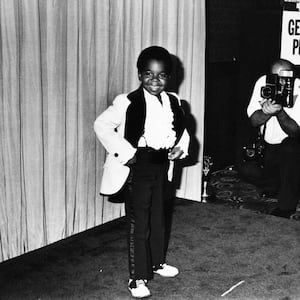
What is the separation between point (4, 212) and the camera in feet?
10.1

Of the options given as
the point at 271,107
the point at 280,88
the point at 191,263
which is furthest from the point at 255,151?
the point at 191,263

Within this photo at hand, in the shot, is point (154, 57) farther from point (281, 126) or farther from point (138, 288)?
point (281, 126)

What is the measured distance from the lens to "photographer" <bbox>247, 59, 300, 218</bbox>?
3982 mm

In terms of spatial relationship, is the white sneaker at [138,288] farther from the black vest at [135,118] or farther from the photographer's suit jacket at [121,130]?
the black vest at [135,118]

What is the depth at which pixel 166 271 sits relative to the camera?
2.99 meters

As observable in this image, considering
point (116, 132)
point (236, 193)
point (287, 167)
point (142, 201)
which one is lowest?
point (236, 193)

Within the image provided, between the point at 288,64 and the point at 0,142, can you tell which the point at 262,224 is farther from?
the point at 0,142

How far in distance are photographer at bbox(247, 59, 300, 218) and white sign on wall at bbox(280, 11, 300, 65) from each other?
21cm

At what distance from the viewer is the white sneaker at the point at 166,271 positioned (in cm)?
299

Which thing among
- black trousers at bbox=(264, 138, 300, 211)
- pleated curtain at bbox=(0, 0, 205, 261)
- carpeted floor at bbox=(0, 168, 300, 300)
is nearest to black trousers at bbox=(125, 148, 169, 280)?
carpeted floor at bbox=(0, 168, 300, 300)

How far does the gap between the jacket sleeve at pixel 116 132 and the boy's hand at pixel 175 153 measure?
0.74 ft

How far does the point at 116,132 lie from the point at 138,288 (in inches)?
29.5

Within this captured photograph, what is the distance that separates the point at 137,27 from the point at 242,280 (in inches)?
67.4

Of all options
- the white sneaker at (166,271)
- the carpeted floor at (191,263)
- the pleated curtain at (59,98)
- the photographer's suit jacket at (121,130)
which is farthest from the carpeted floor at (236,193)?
the photographer's suit jacket at (121,130)
